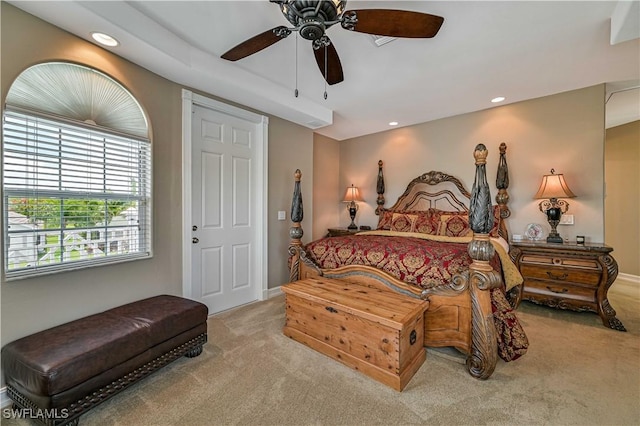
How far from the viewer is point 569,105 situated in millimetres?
3254

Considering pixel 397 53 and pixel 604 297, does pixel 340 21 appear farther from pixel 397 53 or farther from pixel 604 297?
pixel 604 297

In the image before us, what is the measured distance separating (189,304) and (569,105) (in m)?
4.76

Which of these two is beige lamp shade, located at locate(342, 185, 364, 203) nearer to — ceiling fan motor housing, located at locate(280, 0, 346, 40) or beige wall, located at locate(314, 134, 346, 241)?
beige wall, located at locate(314, 134, 346, 241)

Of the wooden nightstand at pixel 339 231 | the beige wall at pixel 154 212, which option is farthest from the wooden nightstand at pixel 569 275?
the beige wall at pixel 154 212

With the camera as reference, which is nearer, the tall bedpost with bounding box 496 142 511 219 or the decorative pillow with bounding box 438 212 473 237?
the decorative pillow with bounding box 438 212 473 237

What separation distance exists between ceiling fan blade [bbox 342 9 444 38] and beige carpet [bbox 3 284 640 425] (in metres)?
2.33

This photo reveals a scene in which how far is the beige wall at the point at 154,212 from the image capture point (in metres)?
1.74

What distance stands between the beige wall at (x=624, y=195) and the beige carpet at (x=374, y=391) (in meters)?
2.92

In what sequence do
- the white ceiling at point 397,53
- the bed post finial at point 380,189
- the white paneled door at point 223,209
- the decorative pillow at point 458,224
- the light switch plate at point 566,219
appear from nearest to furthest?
the white ceiling at point 397,53, the white paneled door at point 223,209, the light switch plate at point 566,219, the decorative pillow at point 458,224, the bed post finial at point 380,189

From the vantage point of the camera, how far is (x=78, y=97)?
2.04 meters

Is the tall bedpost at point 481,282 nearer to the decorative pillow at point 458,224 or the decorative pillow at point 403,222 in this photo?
the decorative pillow at point 458,224

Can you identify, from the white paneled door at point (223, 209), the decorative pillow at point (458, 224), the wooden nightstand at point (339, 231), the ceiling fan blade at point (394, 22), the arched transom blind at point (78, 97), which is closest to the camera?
the ceiling fan blade at point (394, 22)

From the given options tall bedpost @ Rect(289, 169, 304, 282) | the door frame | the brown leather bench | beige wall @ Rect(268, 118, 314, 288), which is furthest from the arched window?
beige wall @ Rect(268, 118, 314, 288)

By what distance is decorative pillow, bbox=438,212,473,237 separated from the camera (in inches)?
136
